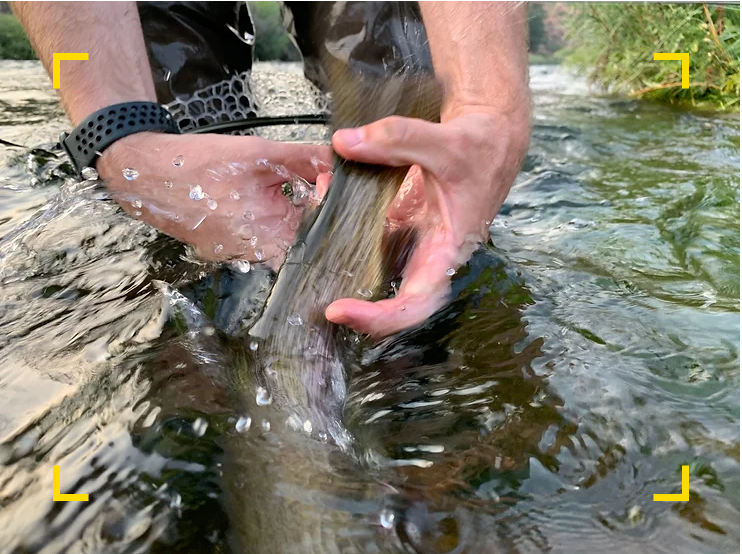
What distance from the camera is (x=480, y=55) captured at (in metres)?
1.23

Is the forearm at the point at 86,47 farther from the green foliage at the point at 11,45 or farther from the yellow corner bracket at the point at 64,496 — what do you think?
the green foliage at the point at 11,45

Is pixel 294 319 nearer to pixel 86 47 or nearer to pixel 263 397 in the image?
pixel 263 397

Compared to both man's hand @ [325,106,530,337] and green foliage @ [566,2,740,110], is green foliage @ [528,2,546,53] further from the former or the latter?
green foliage @ [566,2,740,110]

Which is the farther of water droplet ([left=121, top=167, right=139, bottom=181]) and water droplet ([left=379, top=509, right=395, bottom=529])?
water droplet ([left=121, top=167, right=139, bottom=181])

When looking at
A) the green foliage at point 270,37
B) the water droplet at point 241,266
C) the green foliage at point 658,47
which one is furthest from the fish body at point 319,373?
the green foliage at point 658,47

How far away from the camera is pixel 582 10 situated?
5047mm

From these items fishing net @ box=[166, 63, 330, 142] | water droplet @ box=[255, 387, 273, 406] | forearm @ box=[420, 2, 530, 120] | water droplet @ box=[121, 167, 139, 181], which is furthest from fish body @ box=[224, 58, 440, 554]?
fishing net @ box=[166, 63, 330, 142]

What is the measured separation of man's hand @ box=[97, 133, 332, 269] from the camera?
4.00ft

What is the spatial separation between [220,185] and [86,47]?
0.54 meters

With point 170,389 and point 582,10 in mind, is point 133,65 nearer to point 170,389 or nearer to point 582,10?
point 170,389

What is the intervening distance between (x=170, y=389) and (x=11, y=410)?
0.80ft

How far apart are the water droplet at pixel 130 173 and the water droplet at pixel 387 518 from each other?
3.15 feet

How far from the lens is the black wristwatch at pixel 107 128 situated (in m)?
1.34

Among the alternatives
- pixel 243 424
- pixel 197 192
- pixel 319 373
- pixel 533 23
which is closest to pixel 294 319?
pixel 319 373
